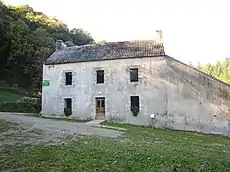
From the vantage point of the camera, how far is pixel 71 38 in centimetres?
5053

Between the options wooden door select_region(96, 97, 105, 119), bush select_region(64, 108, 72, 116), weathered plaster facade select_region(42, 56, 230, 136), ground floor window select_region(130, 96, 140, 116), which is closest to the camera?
weathered plaster facade select_region(42, 56, 230, 136)

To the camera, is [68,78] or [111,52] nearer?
[111,52]

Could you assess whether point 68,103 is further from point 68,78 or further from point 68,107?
point 68,78

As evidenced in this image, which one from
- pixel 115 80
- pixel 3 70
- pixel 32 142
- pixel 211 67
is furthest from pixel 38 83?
pixel 211 67

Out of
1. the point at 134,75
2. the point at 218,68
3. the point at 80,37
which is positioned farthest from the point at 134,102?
the point at 218,68

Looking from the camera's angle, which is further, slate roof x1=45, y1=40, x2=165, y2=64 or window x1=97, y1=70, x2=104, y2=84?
window x1=97, y1=70, x2=104, y2=84

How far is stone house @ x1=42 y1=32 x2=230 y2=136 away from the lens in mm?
20859

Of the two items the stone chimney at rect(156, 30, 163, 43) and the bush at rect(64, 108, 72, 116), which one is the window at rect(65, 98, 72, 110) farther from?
the stone chimney at rect(156, 30, 163, 43)

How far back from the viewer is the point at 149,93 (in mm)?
22422

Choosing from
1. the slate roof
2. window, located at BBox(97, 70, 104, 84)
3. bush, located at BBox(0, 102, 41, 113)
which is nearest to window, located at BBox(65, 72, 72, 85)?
the slate roof

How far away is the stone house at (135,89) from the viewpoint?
20859 mm

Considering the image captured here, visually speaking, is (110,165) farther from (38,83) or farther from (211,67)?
(211,67)

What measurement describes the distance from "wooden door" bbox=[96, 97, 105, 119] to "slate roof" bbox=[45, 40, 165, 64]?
3389 mm

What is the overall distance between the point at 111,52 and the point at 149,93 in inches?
195
